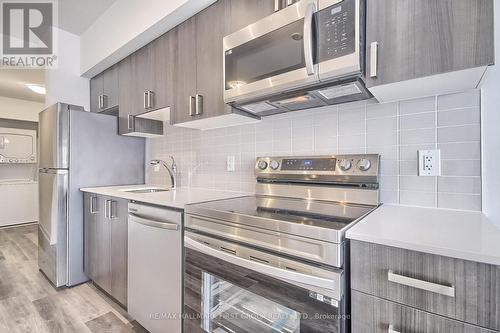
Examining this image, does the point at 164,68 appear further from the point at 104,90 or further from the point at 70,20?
the point at 70,20

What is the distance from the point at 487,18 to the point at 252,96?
36.7 inches

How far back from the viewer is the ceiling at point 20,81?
3510 millimetres

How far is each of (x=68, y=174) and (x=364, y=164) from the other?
2.45m

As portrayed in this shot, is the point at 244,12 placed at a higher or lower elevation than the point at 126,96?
higher

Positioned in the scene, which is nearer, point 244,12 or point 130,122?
point 244,12

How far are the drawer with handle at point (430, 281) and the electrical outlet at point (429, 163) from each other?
607 mm

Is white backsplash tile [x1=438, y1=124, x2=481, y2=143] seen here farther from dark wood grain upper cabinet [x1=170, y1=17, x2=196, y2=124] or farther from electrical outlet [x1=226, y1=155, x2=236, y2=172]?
dark wood grain upper cabinet [x1=170, y1=17, x2=196, y2=124]

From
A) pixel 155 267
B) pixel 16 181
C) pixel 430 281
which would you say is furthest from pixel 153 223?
pixel 16 181

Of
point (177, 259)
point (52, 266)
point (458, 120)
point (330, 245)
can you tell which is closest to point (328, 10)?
point (458, 120)

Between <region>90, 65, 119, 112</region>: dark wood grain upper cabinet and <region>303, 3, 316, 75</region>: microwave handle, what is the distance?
2.16m

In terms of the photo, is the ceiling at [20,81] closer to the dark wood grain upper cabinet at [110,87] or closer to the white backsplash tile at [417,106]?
the dark wood grain upper cabinet at [110,87]

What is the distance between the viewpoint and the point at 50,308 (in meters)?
1.92

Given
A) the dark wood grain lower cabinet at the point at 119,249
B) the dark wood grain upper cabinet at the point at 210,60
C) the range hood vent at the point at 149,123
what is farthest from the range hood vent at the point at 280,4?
Result: the dark wood grain lower cabinet at the point at 119,249

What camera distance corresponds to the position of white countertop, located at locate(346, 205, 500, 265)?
62 cm
